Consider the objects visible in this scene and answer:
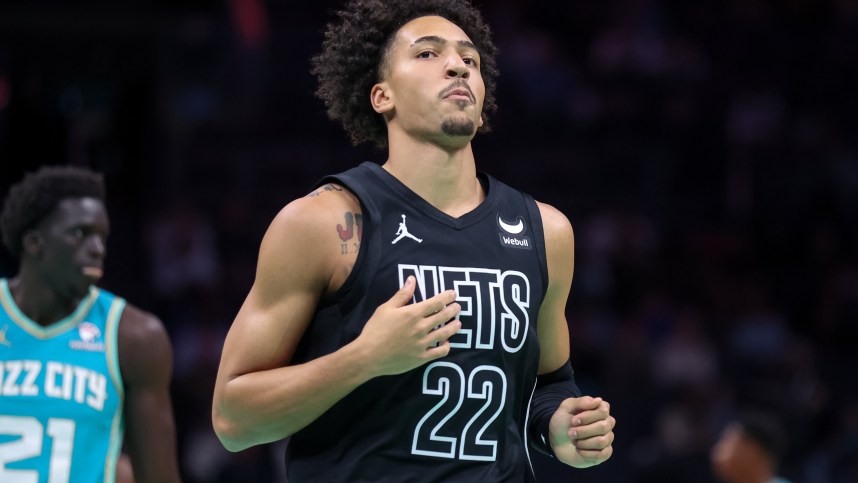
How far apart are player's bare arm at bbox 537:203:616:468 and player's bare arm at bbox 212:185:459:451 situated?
49 cm

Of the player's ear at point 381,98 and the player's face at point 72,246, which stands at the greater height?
the player's ear at point 381,98

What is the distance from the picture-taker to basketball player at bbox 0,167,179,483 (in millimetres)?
4285

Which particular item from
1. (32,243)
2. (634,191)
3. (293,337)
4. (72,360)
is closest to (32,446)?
(72,360)

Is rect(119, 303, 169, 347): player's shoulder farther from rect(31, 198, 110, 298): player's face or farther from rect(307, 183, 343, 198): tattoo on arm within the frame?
rect(307, 183, 343, 198): tattoo on arm

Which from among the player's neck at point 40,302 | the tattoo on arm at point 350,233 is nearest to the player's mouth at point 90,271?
the player's neck at point 40,302

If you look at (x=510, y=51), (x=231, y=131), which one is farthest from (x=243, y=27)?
(x=510, y=51)

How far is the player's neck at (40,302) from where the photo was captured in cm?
453

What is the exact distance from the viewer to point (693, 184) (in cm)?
1099

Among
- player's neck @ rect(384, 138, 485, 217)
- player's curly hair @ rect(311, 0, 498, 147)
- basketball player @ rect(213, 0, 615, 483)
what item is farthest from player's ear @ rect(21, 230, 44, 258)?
player's neck @ rect(384, 138, 485, 217)

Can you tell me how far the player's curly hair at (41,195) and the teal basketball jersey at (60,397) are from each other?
1.04 ft

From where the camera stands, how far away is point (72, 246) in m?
4.59

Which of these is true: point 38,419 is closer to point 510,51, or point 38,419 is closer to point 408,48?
point 408,48

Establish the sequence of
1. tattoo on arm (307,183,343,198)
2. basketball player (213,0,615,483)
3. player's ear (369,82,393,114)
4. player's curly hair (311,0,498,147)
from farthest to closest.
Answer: player's curly hair (311,0,498,147), player's ear (369,82,393,114), tattoo on arm (307,183,343,198), basketball player (213,0,615,483)

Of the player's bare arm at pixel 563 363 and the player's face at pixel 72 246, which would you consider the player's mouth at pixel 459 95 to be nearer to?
the player's bare arm at pixel 563 363
